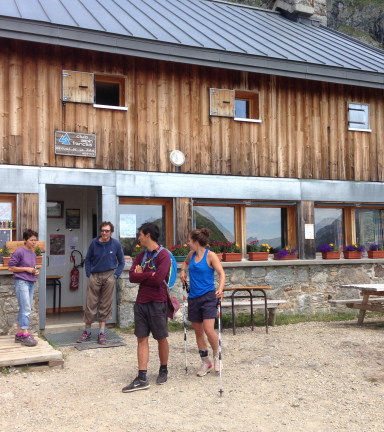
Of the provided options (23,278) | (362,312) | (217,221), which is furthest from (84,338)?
(362,312)

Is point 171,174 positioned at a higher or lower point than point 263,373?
higher

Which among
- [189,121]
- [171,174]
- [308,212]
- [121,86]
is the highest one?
A: [121,86]

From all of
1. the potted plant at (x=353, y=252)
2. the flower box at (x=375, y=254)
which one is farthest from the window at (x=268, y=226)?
the flower box at (x=375, y=254)

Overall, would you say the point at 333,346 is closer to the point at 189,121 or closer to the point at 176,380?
the point at 176,380

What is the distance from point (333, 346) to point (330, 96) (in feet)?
20.5

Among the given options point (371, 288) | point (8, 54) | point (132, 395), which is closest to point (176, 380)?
point (132, 395)

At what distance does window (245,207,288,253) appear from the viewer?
10938 millimetres

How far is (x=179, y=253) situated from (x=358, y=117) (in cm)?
564

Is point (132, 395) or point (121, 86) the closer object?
point (132, 395)

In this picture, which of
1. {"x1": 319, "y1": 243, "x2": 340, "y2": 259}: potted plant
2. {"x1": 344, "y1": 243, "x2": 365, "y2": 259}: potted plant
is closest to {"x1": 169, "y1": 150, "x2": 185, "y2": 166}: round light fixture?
{"x1": 319, "y1": 243, "x2": 340, "y2": 259}: potted plant

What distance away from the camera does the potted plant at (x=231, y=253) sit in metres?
10.2

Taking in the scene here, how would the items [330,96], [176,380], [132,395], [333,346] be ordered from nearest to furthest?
[132,395] → [176,380] → [333,346] → [330,96]

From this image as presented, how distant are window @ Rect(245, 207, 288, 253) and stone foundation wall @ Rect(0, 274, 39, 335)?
15.3ft

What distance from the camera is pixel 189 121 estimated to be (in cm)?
1029
